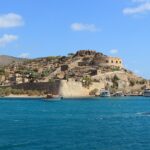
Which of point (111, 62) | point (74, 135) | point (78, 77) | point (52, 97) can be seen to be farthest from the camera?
point (111, 62)

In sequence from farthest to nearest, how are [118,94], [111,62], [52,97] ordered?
[111,62] < [118,94] < [52,97]

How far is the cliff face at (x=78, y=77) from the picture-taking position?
133 m

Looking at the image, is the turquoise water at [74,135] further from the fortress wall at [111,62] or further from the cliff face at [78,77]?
the fortress wall at [111,62]

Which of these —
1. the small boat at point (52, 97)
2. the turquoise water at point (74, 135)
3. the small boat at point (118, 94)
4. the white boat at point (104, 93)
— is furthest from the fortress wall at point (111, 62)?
the turquoise water at point (74, 135)

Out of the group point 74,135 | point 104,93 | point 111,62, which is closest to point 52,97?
point 104,93

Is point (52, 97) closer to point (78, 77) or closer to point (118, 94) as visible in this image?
→ point (78, 77)

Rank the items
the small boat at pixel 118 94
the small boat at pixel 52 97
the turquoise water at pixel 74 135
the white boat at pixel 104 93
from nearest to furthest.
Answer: the turquoise water at pixel 74 135 < the small boat at pixel 52 97 < the white boat at pixel 104 93 < the small boat at pixel 118 94

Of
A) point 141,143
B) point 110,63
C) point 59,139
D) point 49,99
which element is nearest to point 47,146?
point 59,139

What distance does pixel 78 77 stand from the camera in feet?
494

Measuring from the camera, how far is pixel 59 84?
128 m

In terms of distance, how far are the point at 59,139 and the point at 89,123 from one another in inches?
559

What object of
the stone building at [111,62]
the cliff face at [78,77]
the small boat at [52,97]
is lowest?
the small boat at [52,97]

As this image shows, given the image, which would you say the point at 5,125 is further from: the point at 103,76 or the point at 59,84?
the point at 103,76

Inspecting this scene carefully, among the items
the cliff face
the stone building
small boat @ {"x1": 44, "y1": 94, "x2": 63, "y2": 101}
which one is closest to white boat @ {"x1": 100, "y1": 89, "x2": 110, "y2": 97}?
the cliff face
